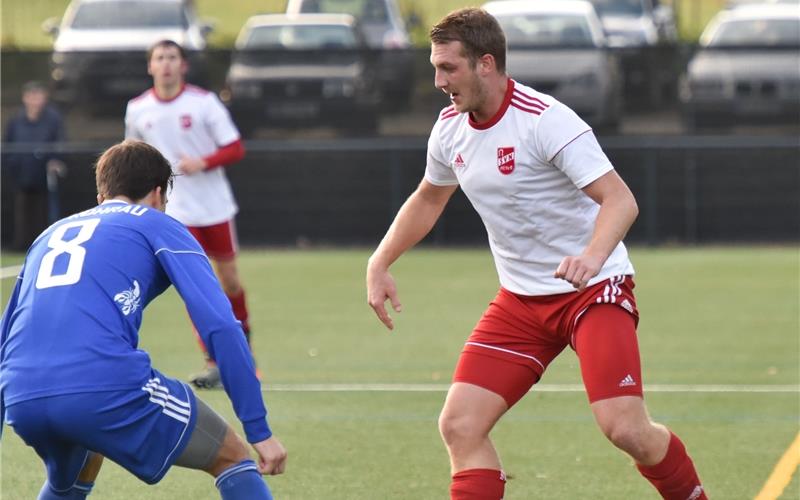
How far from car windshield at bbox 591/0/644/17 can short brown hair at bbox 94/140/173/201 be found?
67.1 ft

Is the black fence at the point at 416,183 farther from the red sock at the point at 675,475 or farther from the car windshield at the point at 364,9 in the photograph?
the red sock at the point at 675,475

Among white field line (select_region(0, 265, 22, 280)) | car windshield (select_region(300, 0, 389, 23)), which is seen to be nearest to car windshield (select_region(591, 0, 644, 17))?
car windshield (select_region(300, 0, 389, 23))

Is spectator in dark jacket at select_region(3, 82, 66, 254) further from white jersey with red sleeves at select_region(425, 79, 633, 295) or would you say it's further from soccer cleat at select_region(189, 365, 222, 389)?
white jersey with red sleeves at select_region(425, 79, 633, 295)

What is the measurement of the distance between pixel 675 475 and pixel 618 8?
2011cm

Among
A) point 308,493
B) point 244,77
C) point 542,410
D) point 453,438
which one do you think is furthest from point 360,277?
point 453,438

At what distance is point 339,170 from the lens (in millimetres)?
18469

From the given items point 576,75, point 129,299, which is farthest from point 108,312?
point 576,75

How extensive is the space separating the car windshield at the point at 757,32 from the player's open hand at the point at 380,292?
15.1 metres

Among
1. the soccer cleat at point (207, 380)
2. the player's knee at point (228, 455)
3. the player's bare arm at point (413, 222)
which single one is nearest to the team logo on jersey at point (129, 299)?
the player's knee at point (228, 455)

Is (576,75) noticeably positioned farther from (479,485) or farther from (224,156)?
(479,485)

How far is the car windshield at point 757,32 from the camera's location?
2011cm

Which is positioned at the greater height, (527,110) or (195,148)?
(527,110)

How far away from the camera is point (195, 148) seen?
10195 mm

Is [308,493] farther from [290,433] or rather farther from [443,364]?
[443,364]
